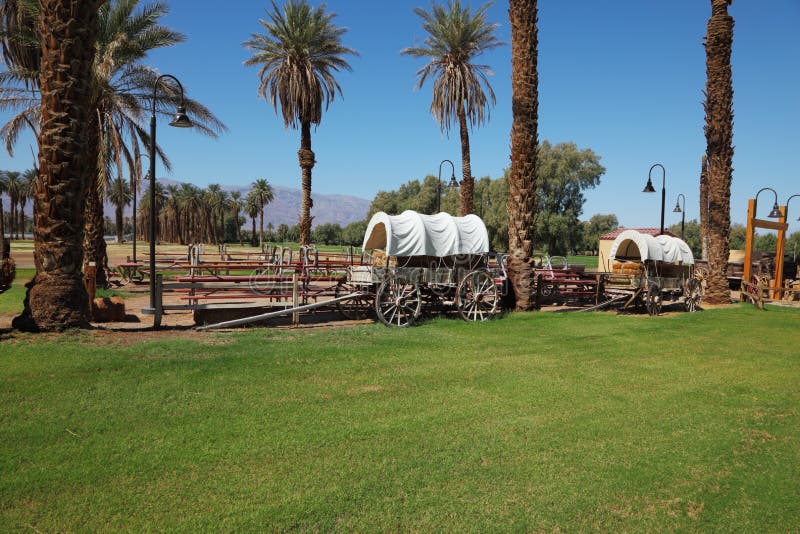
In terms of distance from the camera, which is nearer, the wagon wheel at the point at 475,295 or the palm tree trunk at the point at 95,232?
the wagon wheel at the point at 475,295

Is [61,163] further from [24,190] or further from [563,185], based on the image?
[24,190]

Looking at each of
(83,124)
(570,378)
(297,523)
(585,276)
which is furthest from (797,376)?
(83,124)

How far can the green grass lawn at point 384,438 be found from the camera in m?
3.93

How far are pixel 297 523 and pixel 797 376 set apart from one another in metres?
8.15

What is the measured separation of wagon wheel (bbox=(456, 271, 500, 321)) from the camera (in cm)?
1312

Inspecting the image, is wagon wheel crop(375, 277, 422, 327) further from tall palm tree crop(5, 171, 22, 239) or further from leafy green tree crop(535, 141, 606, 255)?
tall palm tree crop(5, 171, 22, 239)

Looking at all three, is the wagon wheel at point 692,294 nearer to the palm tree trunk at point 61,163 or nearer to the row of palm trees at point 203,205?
the palm tree trunk at point 61,163

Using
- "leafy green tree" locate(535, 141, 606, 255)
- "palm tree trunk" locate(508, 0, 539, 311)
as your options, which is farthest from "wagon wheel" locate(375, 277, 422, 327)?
"leafy green tree" locate(535, 141, 606, 255)

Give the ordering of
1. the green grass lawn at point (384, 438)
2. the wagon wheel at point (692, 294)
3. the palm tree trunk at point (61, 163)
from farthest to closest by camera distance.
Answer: the wagon wheel at point (692, 294) → the palm tree trunk at point (61, 163) → the green grass lawn at point (384, 438)

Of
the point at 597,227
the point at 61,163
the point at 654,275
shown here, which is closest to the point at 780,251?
the point at 654,275

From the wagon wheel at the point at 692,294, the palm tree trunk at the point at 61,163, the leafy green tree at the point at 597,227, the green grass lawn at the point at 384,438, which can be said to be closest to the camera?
the green grass lawn at the point at 384,438

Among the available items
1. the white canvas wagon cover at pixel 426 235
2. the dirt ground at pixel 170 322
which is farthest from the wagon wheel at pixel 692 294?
the white canvas wagon cover at pixel 426 235

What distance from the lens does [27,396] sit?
608 centimetres

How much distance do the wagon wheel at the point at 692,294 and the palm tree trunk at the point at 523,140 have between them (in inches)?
248
